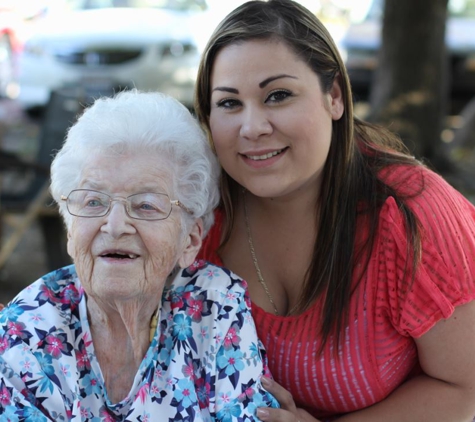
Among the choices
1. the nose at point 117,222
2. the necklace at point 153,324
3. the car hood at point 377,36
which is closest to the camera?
the nose at point 117,222

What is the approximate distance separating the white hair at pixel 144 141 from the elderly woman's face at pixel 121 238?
4cm

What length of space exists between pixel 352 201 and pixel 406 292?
0.38 metres

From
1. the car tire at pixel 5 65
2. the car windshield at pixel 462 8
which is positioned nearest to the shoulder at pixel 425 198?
the car windshield at pixel 462 8

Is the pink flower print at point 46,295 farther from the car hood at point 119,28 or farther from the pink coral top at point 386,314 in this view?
the car hood at point 119,28

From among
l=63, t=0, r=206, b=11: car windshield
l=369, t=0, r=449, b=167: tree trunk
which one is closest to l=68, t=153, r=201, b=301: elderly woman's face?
l=369, t=0, r=449, b=167: tree trunk

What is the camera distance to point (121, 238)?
2.14 m

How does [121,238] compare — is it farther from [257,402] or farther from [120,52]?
[120,52]

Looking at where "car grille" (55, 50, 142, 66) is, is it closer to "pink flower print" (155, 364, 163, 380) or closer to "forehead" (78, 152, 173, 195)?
"forehead" (78, 152, 173, 195)

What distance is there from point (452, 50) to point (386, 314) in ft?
31.6

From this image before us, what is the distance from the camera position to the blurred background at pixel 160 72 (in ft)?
21.0

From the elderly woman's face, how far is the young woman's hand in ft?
1.63

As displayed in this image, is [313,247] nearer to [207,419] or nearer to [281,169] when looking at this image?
[281,169]

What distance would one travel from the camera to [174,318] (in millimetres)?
2359

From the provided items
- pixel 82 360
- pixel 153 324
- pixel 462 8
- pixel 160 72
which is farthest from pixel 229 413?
pixel 462 8
